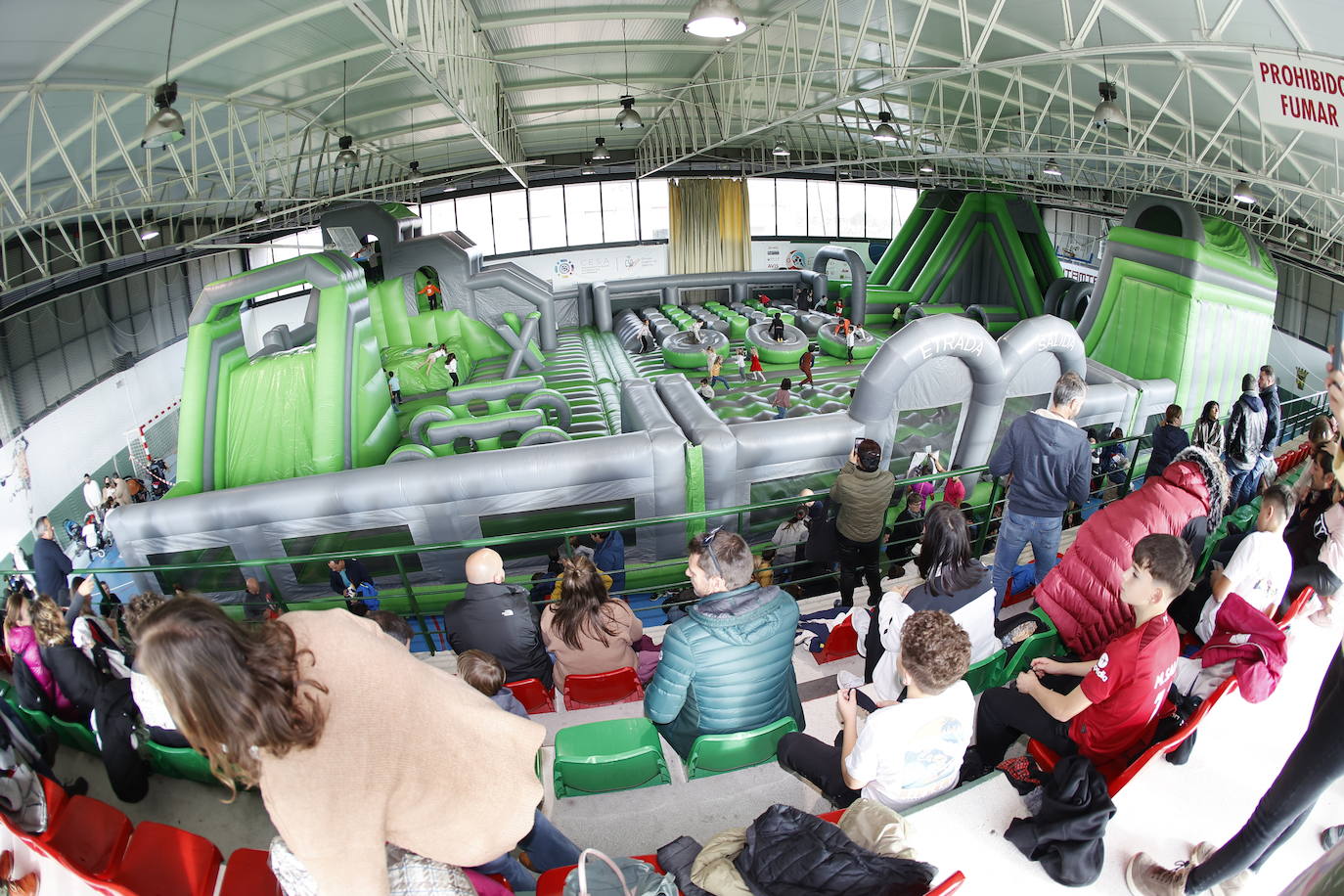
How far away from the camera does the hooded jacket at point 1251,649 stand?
2506 millimetres

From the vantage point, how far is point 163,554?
20.5 ft

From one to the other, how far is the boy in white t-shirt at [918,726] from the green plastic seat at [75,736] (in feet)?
10.2

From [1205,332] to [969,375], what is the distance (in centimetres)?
408

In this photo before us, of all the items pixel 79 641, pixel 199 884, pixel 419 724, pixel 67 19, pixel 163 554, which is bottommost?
pixel 163 554

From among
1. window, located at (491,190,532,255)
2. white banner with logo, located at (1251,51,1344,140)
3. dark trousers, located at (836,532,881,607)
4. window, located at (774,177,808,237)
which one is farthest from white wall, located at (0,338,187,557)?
window, located at (774,177,808,237)

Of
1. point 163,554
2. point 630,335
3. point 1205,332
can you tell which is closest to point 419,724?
point 163,554

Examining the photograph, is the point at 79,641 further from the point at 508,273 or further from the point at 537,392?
the point at 508,273

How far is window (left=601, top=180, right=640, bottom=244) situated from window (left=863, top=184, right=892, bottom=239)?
716 cm

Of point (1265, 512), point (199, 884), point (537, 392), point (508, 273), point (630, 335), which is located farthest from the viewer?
point (630, 335)

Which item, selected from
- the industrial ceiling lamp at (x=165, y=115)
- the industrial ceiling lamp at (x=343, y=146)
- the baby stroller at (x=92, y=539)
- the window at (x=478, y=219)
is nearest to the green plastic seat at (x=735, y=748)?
the industrial ceiling lamp at (x=165, y=115)

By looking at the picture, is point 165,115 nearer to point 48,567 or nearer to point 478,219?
point 48,567

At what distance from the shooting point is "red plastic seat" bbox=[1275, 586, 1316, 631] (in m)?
2.99

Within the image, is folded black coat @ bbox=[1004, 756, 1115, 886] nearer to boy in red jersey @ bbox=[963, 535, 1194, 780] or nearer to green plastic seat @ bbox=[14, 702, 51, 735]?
boy in red jersey @ bbox=[963, 535, 1194, 780]

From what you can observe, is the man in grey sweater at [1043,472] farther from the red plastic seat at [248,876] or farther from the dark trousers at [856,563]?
the red plastic seat at [248,876]
